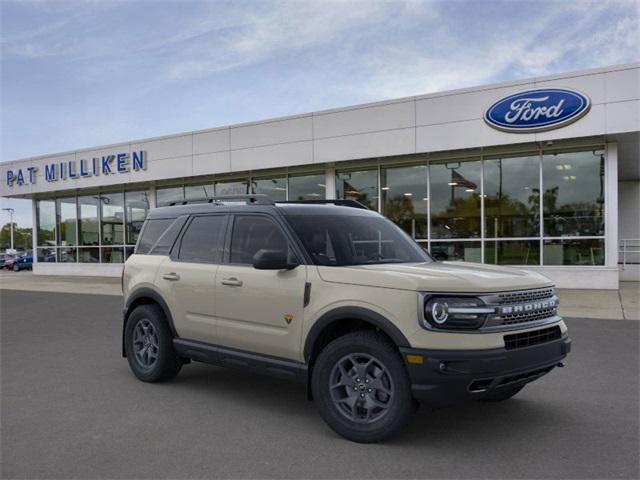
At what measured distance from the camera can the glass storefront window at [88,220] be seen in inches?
1015

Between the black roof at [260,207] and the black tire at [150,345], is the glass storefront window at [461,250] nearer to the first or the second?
the black roof at [260,207]

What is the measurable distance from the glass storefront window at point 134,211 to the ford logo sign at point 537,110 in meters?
15.3

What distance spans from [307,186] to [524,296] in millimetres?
15671

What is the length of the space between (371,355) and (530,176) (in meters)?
13.2

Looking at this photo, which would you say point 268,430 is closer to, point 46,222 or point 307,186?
point 307,186

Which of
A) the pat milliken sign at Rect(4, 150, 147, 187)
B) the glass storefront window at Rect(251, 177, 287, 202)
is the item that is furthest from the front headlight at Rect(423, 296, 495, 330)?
the pat milliken sign at Rect(4, 150, 147, 187)

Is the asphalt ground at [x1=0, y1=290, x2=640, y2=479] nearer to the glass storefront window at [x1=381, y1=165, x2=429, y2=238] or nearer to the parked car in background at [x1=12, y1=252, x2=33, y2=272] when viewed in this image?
the glass storefront window at [x1=381, y1=165, x2=429, y2=238]

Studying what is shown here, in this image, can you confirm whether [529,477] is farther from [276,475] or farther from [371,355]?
[276,475]

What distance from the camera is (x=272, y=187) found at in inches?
805

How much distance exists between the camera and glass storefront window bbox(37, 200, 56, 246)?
27.8 meters

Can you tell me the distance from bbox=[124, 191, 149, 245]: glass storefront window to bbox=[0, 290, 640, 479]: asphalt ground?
17.7 m

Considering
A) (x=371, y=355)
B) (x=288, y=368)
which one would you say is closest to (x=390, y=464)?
(x=371, y=355)

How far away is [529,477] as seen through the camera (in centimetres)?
358

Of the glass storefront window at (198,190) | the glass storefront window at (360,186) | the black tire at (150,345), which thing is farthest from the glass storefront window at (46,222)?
the black tire at (150,345)
